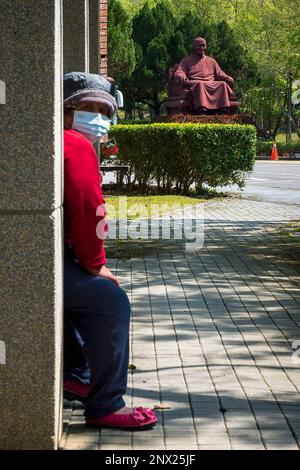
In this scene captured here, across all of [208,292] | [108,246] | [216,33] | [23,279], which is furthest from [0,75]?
[216,33]

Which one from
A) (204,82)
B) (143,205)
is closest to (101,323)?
(143,205)

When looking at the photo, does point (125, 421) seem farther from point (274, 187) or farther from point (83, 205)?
point (274, 187)

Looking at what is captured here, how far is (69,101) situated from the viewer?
17.9ft

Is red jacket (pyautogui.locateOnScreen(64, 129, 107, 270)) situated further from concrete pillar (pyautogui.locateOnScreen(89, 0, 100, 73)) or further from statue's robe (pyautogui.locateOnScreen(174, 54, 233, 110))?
statue's robe (pyautogui.locateOnScreen(174, 54, 233, 110))

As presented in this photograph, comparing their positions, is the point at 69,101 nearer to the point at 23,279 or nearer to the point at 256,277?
the point at 23,279

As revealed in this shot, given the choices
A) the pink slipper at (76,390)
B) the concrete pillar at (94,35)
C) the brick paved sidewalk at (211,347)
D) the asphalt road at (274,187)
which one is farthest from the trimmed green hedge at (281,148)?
the pink slipper at (76,390)

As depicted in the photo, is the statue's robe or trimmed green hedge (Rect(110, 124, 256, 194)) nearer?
trimmed green hedge (Rect(110, 124, 256, 194))

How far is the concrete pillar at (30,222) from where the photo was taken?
453cm

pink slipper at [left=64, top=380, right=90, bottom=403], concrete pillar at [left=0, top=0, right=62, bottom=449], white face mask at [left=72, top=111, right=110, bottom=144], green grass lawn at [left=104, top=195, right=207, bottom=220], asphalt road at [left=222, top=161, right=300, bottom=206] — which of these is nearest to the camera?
concrete pillar at [left=0, top=0, right=62, bottom=449]

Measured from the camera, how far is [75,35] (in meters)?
10.5

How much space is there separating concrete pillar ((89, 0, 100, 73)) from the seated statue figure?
35.5m

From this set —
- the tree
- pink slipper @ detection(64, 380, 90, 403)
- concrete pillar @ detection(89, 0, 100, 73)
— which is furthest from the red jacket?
the tree

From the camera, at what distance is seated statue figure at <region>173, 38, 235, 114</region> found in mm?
48938

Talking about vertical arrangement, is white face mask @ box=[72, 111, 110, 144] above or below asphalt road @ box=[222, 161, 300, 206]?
above
